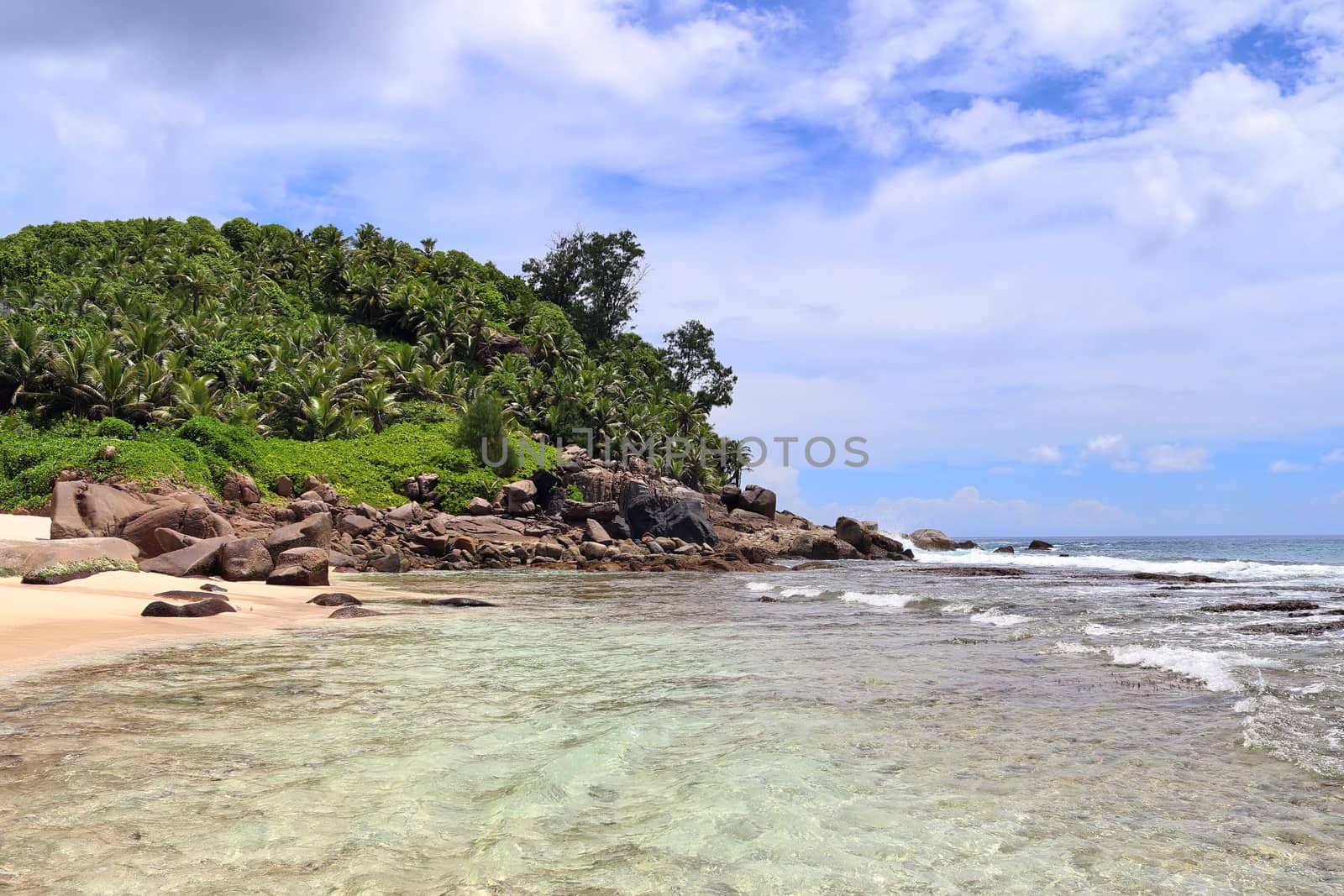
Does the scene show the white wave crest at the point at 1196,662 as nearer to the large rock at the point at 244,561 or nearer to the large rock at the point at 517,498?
the large rock at the point at 244,561

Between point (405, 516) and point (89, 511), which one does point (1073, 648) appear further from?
point (405, 516)

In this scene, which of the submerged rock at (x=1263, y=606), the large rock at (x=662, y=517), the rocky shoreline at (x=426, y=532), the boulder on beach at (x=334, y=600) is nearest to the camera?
the boulder on beach at (x=334, y=600)

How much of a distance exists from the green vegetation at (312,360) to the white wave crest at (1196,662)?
33.5 metres

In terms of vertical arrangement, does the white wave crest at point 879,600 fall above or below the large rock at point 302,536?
below

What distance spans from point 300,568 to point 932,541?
202ft

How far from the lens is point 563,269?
281ft

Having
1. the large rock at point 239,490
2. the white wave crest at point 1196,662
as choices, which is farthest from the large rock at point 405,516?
the white wave crest at point 1196,662

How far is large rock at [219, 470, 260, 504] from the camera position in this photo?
34469mm

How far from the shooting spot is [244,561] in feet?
61.2

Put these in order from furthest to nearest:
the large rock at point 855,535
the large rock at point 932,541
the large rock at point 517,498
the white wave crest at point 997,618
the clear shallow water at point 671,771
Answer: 1. the large rock at point 932,541
2. the large rock at point 855,535
3. the large rock at point 517,498
4. the white wave crest at point 997,618
5. the clear shallow water at point 671,771

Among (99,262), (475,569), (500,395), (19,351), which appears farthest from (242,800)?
(99,262)

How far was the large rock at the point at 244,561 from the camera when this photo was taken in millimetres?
18609

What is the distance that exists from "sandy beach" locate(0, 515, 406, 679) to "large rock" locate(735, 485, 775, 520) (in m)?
44.9

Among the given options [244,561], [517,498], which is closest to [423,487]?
[517,498]
